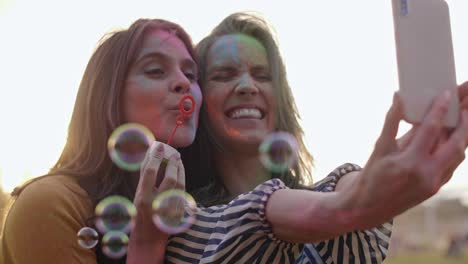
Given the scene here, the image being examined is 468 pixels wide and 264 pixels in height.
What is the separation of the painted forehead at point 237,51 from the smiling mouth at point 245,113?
0.21m

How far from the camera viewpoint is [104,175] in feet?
8.21

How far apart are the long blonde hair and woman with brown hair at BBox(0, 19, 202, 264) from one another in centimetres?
22

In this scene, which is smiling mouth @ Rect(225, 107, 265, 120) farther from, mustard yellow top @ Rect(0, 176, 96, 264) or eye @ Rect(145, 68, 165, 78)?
mustard yellow top @ Rect(0, 176, 96, 264)

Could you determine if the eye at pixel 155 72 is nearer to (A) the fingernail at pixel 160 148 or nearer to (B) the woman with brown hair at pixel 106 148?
(B) the woman with brown hair at pixel 106 148

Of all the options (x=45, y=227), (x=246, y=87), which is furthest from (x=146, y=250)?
(x=246, y=87)

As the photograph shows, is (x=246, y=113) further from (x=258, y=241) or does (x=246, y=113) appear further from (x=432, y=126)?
(x=432, y=126)

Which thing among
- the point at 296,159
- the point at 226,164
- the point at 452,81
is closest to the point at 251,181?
the point at 226,164

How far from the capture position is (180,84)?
2.42 meters

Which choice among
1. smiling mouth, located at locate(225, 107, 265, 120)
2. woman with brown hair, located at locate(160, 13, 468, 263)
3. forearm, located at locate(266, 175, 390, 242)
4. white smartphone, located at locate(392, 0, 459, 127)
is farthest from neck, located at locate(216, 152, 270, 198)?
white smartphone, located at locate(392, 0, 459, 127)

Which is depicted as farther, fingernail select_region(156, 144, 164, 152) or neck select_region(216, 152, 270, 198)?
Result: neck select_region(216, 152, 270, 198)

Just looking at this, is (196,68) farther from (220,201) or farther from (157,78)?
(220,201)

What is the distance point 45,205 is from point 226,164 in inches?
32.6

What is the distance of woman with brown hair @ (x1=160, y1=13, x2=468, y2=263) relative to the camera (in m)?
1.14

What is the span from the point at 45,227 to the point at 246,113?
0.92 m
